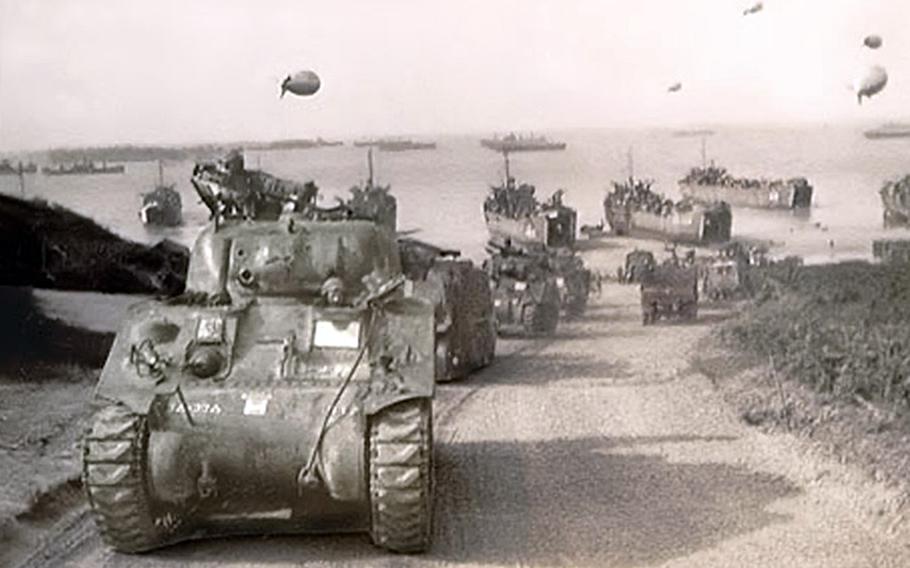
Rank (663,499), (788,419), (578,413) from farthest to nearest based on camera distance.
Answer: (578,413)
(788,419)
(663,499)

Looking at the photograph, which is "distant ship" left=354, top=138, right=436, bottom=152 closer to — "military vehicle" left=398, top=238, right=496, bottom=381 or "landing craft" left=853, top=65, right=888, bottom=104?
"military vehicle" left=398, top=238, right=496, bottom=381

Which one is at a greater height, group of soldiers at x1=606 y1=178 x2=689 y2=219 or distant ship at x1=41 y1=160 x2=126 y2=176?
distant ship at x1=41 y1=160 x2=126 y2=176

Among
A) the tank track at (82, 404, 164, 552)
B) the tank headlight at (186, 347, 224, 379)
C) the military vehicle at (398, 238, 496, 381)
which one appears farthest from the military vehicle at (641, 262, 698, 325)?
the tank track at (82, 404, 164, 552)

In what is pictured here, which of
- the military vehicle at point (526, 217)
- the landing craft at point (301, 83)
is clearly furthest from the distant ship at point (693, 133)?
the landing craft at point (301, 83)

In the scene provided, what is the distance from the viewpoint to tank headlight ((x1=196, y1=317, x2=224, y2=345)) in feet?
21.5

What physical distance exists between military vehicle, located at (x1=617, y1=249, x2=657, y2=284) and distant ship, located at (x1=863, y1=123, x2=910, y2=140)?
4391 mm

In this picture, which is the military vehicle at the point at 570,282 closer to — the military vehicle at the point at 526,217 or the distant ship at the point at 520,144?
the military vehicle at the point at 526,217

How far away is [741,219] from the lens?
44.1 ft

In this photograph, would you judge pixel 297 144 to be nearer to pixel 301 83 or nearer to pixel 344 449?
pixel 301 83

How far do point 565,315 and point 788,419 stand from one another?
19.9 feet

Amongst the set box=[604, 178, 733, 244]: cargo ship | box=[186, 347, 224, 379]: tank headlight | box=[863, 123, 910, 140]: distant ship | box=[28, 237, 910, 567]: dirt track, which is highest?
box=[863, 123, 910, 140]: distant ship

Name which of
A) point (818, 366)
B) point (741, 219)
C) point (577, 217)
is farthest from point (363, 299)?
point (577, 217)

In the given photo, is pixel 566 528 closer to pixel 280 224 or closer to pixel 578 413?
pixel 280 224

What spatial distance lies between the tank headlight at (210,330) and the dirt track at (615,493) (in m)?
1.05
